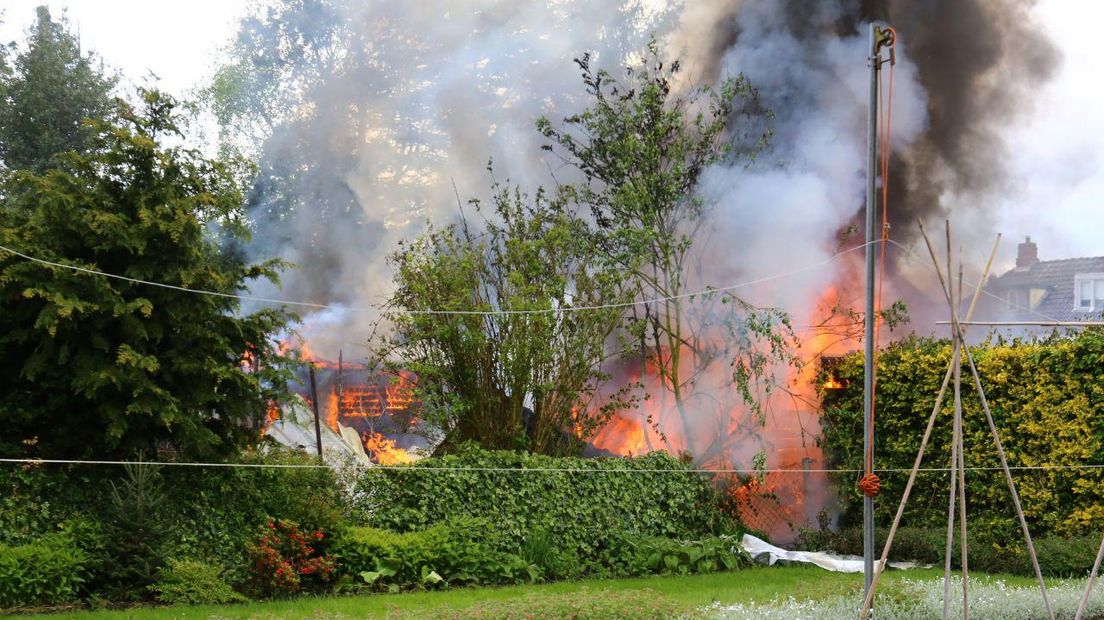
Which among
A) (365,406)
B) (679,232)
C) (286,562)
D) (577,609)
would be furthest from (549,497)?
(679,232)

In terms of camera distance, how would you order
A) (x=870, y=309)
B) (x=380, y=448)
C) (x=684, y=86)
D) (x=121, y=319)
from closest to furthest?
(x=870, y=309) < (x=121, y=319) < (x=380, y=448) < (x=684, y=86)

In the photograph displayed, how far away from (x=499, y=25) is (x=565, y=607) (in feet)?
40.4

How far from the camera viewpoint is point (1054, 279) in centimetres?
1709

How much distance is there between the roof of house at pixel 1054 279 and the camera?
1702 centimetres

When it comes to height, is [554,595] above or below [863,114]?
below


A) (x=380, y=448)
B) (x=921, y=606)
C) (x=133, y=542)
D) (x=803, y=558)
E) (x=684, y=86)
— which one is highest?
(x=684, y=86)

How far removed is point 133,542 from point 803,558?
23.5ft

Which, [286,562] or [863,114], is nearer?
[286,562]

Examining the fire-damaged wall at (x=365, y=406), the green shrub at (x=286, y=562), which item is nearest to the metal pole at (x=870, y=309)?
the green shrub at (x=286, y=562)

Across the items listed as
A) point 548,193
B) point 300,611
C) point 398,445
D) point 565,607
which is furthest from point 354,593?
point 548,193

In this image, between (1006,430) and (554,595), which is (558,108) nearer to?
(1006,430)

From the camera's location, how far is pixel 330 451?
13.7m

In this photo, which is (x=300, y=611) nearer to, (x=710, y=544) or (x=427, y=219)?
(x=710, y=544)

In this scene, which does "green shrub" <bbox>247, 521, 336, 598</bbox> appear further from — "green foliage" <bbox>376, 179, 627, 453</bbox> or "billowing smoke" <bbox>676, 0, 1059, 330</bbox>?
"billowing smoke" <bbox>676, 0, 1059, 330</bbox>
